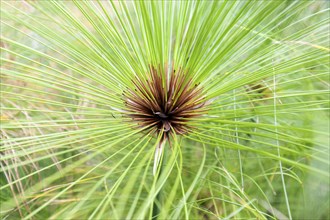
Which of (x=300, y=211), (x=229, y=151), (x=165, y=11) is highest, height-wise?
(x=165, y=11)

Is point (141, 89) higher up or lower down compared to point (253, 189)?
higher up

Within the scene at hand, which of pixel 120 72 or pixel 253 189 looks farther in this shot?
pixel 253 189

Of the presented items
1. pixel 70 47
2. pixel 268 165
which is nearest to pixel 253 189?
pixel 268 165

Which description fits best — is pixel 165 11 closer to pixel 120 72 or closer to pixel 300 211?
pixel 120 72

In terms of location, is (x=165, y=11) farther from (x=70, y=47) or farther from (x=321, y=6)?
(x=321, y=6)

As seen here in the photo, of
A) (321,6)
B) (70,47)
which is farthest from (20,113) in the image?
(321,6)

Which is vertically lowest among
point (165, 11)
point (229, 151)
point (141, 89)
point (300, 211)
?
point (300, 211)
